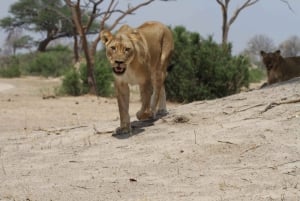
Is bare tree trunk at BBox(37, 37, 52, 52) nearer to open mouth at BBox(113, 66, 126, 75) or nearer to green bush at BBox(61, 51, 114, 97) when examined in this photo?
green bush at BBox(61, 51, 114, 97)

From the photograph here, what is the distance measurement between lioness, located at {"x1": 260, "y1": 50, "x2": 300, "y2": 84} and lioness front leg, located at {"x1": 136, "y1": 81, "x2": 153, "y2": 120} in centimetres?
479

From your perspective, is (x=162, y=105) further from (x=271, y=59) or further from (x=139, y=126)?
(x=271, y=59)

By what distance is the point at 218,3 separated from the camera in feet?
91.4

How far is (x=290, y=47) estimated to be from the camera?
5934 centimetres

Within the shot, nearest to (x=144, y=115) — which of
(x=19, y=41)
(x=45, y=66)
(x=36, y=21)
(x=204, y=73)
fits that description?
(x=204, y=73)

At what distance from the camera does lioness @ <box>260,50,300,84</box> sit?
479 inches

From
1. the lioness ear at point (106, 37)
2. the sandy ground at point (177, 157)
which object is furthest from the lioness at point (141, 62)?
the sandy ground at point (177, 157)

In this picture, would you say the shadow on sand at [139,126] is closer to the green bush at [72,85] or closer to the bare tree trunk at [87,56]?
the bare tree trunk at [87,56]

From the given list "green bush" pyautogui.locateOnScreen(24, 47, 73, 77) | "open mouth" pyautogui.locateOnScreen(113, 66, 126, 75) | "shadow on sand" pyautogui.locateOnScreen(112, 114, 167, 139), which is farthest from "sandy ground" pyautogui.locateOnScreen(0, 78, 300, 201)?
"green bush" pyautogui.locateOnScreen(24, 47, 73, 77)

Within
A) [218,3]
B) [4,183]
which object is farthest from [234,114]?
[218,3]

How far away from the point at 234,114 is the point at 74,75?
15.1 meters

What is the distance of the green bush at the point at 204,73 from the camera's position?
735 inches

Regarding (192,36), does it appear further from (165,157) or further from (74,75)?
(165,157)

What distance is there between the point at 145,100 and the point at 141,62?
1.92 ft
